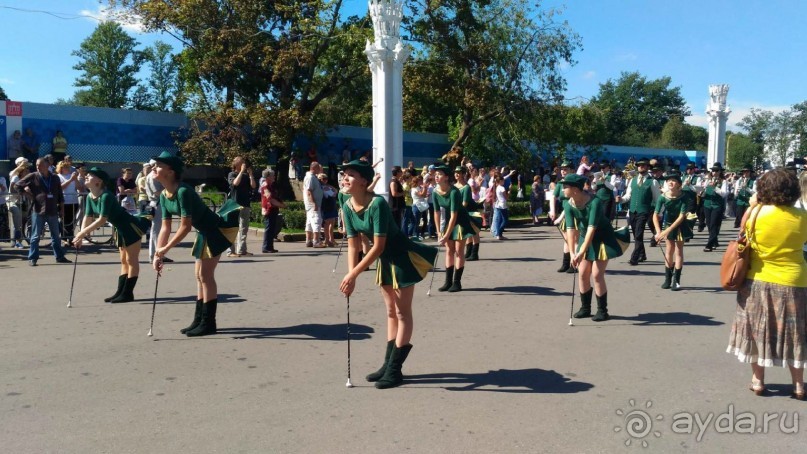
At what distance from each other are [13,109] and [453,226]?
19.7 meters

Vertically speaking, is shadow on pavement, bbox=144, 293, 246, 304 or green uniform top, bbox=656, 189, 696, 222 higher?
green uniform top, bbox=656, 189, 696, 222

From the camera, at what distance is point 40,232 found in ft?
42.1

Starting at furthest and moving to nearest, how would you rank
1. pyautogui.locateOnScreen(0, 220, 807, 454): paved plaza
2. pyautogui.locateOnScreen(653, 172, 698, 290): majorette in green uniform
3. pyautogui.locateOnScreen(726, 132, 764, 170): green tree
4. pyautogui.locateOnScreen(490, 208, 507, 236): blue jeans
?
pyautogui.locateOnScreen(726, 132, 764, 170): green tree
pyautogui.locateOnScreen(490, 208, 507, 236): blue jeans
pyautogui.locateOnScreen(653, 172, 698, 290): majorette in green uniform
pyautogui.locateOnScreen(0, 220, 807, 454): paved plaza

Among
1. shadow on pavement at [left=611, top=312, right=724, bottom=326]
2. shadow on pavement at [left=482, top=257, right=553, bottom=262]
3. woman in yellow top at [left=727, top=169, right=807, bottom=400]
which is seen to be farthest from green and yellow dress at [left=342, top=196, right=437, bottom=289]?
shadow on pavement at [left=482, top=257, right=553, bottom=262]

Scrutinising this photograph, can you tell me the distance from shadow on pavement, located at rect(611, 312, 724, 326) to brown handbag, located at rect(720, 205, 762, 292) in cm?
296

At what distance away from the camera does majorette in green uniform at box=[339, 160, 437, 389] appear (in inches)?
222

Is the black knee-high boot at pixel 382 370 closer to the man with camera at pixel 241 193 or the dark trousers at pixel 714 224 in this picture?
the man with camera at pixel 241 193

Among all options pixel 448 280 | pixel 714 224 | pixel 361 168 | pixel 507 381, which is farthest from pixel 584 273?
pixel 714 224

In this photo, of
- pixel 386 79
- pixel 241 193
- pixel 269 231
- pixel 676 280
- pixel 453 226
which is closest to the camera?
pixel 453 226

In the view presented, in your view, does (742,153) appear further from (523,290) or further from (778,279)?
(778,279)

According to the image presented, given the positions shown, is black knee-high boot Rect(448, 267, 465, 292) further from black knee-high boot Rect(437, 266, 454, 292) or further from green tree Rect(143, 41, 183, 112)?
green tree Rect(143, 41, 183, 112)

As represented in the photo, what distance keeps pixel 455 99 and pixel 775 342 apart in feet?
72.3

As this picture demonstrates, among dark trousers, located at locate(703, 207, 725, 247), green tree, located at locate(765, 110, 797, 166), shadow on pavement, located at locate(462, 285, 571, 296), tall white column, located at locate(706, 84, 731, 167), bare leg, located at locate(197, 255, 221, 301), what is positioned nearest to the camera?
bare leg, located at locate(197, 255, 221, 301)

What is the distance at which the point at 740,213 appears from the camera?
56.5 ft
